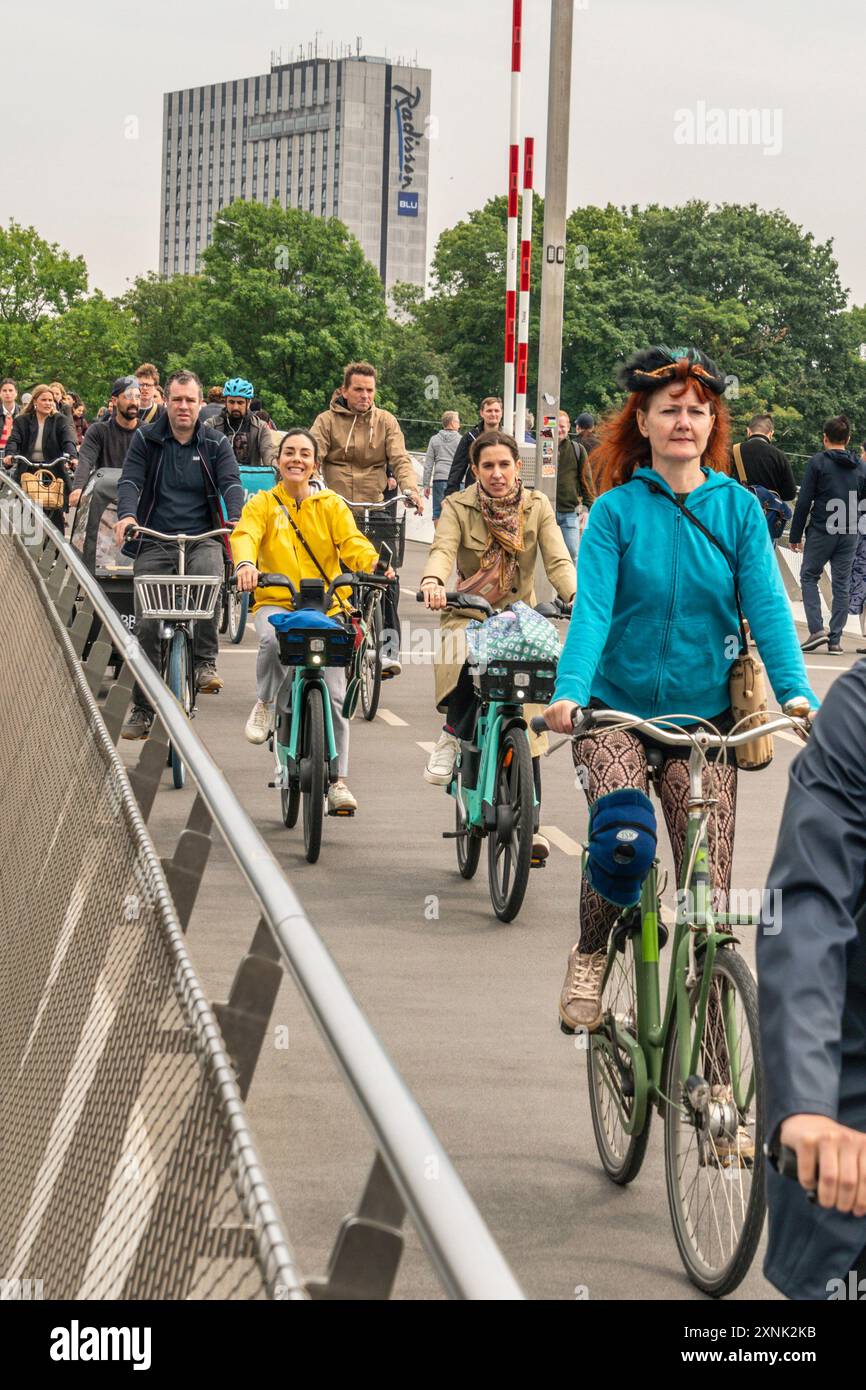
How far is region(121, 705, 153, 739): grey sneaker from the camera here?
1040 cm

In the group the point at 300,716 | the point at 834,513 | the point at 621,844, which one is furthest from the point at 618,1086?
the point at 834,513

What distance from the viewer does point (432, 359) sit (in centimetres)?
9512

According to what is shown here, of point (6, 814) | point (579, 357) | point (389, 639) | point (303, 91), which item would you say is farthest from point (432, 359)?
point (303, 91)

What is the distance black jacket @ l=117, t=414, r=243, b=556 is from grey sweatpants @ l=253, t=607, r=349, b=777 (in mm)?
1770

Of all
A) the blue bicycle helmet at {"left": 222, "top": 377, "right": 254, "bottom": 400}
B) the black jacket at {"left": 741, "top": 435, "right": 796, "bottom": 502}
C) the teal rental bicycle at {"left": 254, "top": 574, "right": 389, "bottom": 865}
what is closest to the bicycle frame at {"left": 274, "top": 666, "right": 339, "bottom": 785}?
the teal rental bicycle at {"left": 254, "top": 574, "right": 389, "bottom": 865}

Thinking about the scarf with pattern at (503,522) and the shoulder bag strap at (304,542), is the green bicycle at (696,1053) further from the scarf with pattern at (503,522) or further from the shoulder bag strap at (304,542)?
the shoulder bag strap at (304,542)

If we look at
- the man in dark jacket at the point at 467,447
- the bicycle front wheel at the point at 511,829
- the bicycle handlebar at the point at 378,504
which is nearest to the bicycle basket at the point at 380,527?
the bicycle handlebar at the point at 378,504

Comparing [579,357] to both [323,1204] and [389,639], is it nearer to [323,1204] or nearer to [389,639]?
[389,639]

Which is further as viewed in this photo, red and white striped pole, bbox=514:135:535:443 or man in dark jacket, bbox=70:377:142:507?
red and white striped pole, bbox=514:135:535:443

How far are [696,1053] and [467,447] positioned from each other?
10.6 m

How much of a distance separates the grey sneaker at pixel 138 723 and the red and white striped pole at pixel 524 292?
29.9 feet

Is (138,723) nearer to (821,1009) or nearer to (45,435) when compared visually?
(821,1009)

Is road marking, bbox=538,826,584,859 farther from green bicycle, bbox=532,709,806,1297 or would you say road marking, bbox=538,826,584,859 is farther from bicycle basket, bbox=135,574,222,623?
green bicycle, bbox=532,709,806,1297
